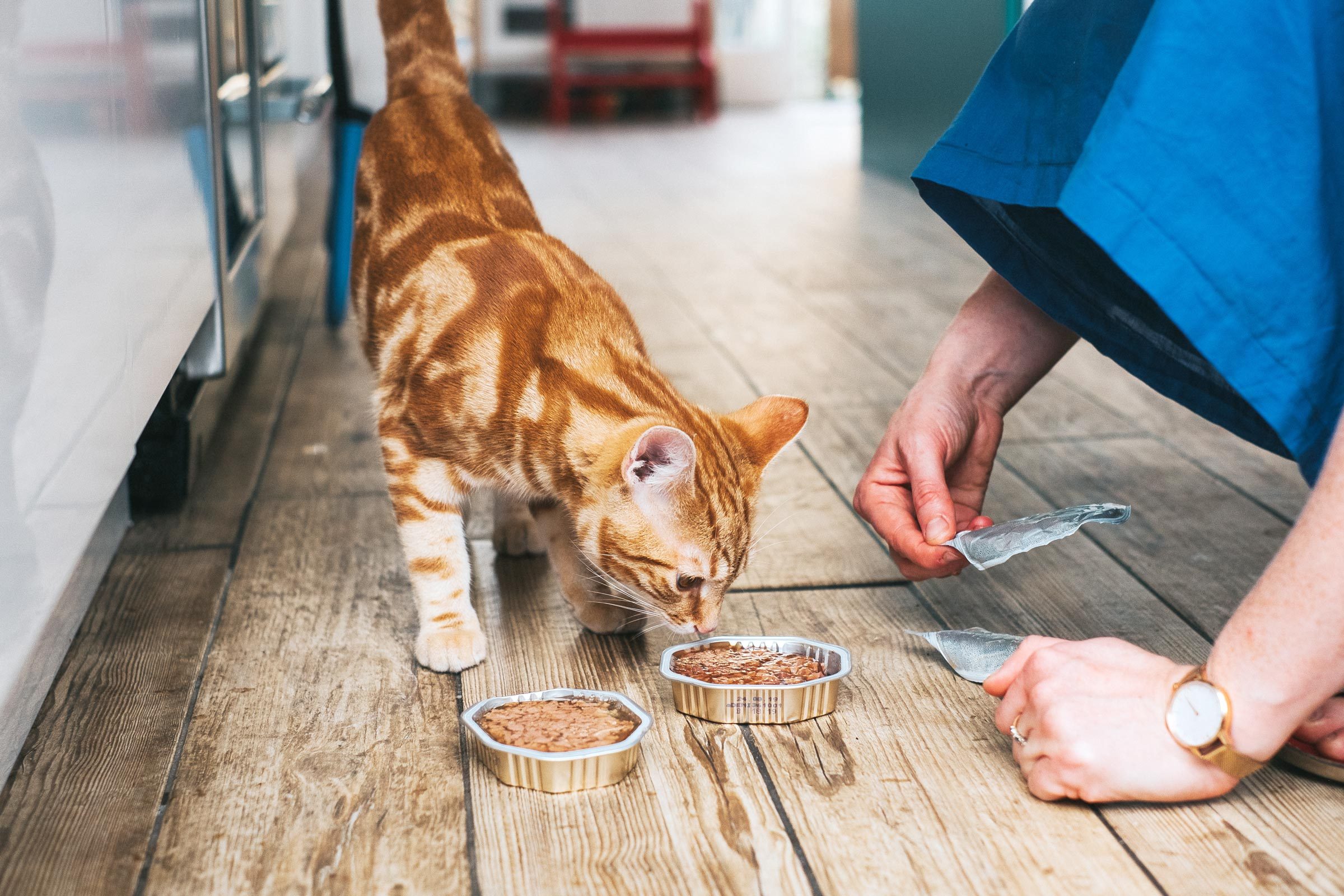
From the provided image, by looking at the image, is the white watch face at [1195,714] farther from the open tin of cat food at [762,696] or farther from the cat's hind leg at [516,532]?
the cat's hind leg at [516,532]

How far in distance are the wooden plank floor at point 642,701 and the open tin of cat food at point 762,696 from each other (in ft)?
0.05

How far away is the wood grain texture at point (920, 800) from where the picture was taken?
1.00 meters

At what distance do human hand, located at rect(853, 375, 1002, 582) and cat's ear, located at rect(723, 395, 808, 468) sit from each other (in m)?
0.10

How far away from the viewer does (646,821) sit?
1.07 meters

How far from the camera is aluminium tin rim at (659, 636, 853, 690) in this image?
1.22 metres

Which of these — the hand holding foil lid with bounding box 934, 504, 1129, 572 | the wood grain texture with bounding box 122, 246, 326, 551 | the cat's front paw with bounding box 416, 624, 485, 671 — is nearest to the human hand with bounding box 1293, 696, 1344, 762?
the hand holding foil lid with bounding box 934, 504, 1129, 572

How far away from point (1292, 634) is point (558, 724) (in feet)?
2.01

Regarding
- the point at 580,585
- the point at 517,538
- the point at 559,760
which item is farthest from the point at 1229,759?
the point at 517,538

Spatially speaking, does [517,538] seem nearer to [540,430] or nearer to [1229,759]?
[540,430]

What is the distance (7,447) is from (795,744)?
0.73 metres

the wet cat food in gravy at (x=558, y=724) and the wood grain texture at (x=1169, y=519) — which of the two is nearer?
the wet cat food in gravy at (x=558, y=724)

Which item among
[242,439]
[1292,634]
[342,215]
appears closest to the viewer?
[1292,634]

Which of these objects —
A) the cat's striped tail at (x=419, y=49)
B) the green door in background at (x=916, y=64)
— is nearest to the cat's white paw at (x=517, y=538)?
the cat's striped tail at (x=419, y=49)

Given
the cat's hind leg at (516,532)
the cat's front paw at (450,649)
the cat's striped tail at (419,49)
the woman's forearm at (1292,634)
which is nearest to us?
the woman's forearm at (1292,634)
